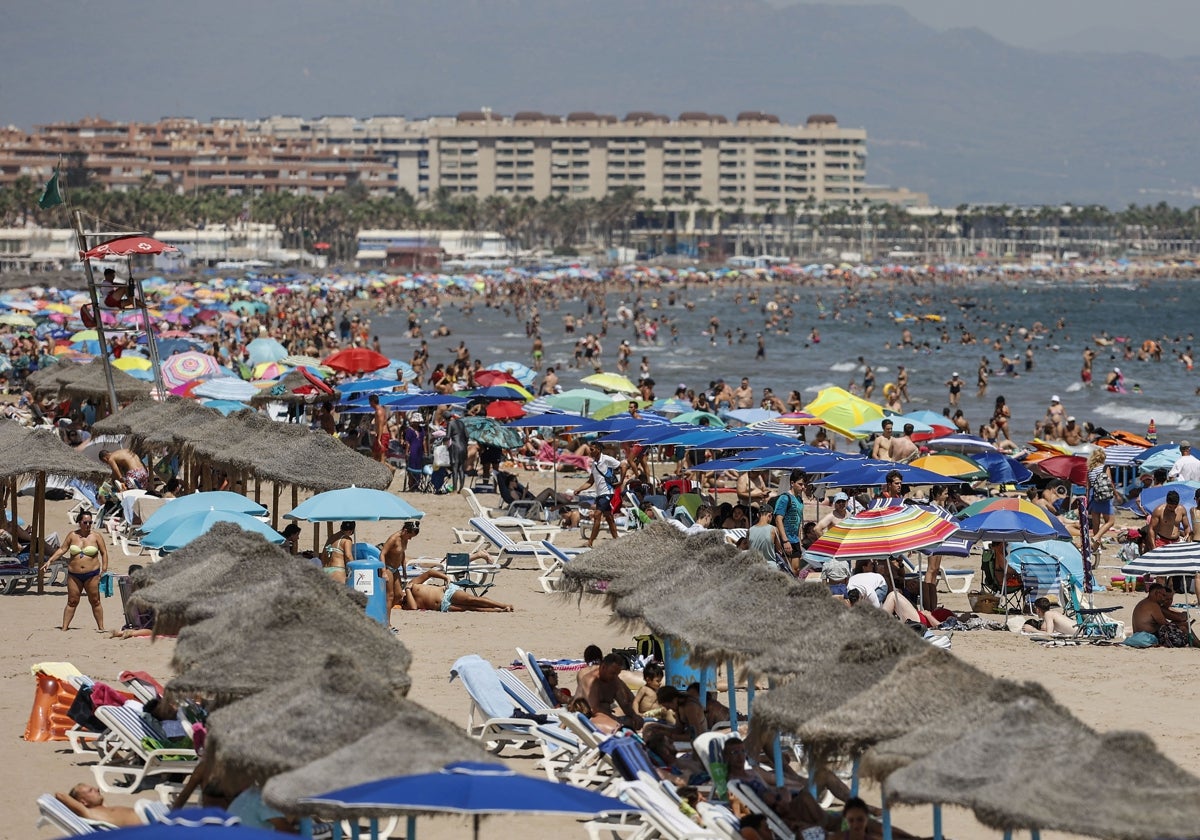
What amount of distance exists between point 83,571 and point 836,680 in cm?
697

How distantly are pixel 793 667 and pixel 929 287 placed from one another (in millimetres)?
120650

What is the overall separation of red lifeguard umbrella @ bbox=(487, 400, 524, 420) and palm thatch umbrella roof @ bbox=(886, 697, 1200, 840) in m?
15.0

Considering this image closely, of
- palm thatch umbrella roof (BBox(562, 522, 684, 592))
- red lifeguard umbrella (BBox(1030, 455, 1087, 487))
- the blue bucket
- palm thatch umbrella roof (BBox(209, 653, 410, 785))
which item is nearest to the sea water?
red lifeguard umbrella (BBox(1030, 455, 1087, 487))

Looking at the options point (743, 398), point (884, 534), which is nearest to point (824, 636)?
point (884, 534)

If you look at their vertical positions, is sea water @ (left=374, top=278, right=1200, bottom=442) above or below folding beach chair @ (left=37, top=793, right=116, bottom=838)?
below

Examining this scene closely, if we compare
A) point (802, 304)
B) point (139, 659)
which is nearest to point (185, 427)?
point (139, 659)

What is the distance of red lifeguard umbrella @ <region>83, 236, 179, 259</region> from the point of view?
65.6 ft

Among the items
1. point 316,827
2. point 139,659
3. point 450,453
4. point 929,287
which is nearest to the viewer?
point 316,827

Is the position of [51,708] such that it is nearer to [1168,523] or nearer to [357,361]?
[1168,523]

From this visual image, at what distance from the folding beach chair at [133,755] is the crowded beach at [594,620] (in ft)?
0.07

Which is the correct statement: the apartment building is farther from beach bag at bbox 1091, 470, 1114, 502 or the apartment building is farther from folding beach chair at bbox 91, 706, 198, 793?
folding beach chair at bbox 91, 706, 198, 793

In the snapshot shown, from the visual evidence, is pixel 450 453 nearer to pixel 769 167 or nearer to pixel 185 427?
pixel 185 427

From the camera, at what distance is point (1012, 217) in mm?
190375

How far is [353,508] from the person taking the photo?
1294 centimetres
